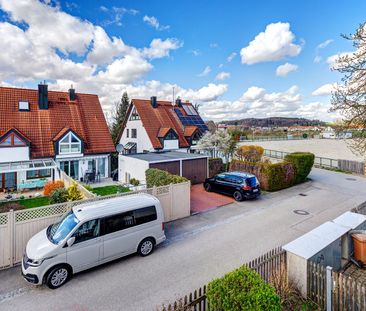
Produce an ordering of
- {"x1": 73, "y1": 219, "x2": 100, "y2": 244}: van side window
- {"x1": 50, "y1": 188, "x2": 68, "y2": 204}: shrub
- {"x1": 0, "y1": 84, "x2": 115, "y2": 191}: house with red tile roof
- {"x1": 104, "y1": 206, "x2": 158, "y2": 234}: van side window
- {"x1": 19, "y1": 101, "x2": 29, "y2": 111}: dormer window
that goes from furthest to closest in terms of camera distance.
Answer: {"x1": 19, "y1": 101, "x2": 29, "y2": 111}: dormer window → {"x1": 0, "y1": 84, "x2": 115, "y2": 191}: house with red tile roof → {"x1": 50, "y1": 188, "x2": 68, "y2": 204}: shrub → {"x1": 104, "y1": 206, "x2": 158, "y2": 234}: van side window → {"x1": 73, "y1": 219, "x2": 100, "y2": 244}: van side window

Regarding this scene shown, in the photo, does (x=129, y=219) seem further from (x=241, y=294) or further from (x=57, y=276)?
(x=241, y=294)

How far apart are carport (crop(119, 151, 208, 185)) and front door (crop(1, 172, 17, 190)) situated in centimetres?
837

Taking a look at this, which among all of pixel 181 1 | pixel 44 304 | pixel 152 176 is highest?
pixel 181 1

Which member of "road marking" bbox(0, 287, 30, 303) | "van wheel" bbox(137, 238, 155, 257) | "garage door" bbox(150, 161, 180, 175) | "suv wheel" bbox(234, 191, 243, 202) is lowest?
"road marking" bbox(0, 287, 30, 303)

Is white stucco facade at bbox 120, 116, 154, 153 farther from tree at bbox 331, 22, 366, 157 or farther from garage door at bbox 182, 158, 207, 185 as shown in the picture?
tree at bbox 331, 22, 366, 157

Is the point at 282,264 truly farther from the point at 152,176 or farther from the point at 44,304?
the point at 152,176

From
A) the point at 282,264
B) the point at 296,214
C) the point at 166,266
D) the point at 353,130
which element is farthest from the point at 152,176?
the point at 353,130

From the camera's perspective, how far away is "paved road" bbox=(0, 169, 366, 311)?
21.1ft

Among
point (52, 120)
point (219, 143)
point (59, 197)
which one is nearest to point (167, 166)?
point (59, 197)

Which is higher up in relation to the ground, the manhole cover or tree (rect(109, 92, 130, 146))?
tree (rect(109, 92, 130, 146))

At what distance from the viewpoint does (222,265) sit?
26.6 ft

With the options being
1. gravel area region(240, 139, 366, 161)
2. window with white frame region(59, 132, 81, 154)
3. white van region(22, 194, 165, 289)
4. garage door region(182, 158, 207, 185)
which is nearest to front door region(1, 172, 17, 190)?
window with white frame region(59, 132, 81, 154)

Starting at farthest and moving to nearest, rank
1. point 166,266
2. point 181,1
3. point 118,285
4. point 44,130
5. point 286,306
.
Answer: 1. point 44,130
2. point 181,1
3. point 166,266
4. point 118,285
5. point 286,306

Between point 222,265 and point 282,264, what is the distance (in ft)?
7.63
